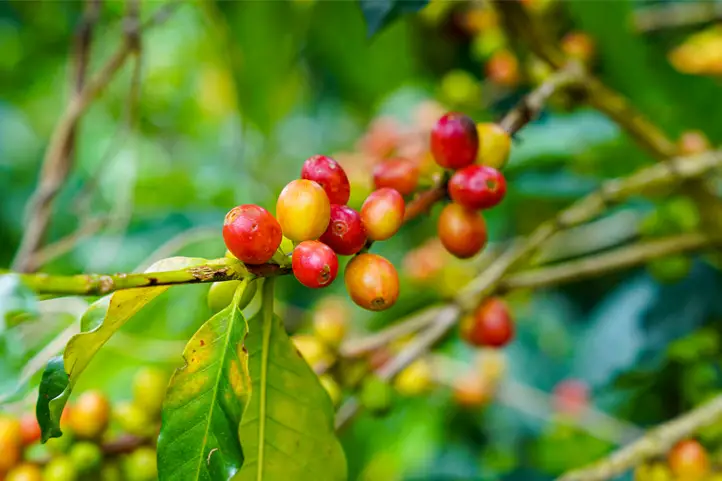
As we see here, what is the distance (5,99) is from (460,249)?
108 inches

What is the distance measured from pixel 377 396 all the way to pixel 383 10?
1.96 ft

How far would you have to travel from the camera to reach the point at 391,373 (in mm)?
1079

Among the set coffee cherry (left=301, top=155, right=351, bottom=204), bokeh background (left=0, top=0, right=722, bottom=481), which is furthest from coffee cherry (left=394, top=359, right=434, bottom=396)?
coffee cherry (left=301, top=155, right=351, bottom=204)

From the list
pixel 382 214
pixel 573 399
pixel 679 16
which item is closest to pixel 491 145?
pixel 382 214

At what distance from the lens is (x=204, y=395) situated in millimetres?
617

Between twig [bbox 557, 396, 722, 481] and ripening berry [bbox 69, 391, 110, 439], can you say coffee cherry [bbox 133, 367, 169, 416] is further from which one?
twig [bbox 557, 396, 722, 481]

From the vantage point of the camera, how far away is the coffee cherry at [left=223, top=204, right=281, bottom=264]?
582mm

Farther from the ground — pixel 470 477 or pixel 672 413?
pixel 672 413

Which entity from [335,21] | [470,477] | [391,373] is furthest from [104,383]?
[335,21]

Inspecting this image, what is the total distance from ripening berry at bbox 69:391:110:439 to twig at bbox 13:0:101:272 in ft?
1.38

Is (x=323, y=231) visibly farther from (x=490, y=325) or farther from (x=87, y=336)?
(x=490, y=325)

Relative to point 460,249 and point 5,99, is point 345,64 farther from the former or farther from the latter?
point 5,99

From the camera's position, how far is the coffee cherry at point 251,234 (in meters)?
0.58

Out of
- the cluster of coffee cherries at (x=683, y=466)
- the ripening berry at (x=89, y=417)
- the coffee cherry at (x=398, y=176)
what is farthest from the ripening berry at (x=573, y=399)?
the ripening berry at (x=89, y=417)
